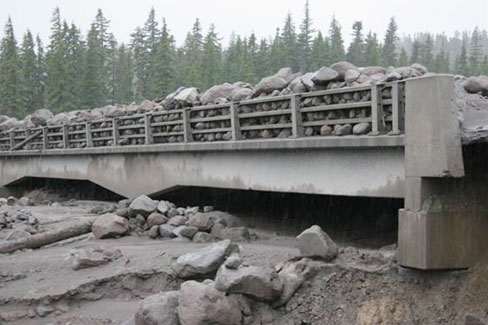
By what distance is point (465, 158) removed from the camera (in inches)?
342

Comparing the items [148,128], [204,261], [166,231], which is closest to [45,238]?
[166,231]

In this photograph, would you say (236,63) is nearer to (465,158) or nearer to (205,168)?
(205,168)

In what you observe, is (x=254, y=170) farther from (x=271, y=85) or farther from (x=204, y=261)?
(x=204, y=261)

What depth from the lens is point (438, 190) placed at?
27.5 feet

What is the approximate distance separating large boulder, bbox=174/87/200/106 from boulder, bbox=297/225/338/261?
23.3 feet

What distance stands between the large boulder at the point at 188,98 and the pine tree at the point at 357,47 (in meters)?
65.5

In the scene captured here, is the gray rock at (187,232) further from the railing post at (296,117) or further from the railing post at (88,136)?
the railing post at (88,136)

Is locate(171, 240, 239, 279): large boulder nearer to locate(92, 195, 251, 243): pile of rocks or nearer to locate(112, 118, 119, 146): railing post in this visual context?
locate(92, 195, 251, 243): pile of rocks

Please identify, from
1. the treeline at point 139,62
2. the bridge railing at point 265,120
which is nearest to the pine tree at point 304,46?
the treeline at point 139,62

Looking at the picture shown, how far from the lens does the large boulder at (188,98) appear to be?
576 inches

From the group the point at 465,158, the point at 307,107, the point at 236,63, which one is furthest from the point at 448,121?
the point at 236,63

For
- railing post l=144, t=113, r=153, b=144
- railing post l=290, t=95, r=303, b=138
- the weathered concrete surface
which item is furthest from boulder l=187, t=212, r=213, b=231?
railing post l=144, t=113, r=153, b=144

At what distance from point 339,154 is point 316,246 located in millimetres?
2665

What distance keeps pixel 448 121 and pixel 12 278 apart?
782cm
